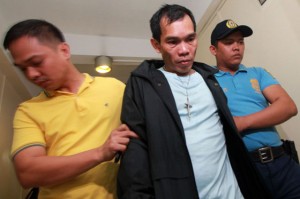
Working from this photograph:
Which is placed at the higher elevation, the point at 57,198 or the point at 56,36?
the point at 56,36

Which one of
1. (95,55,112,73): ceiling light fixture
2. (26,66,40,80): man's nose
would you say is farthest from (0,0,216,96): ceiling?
(26,66,40,80): man's nose

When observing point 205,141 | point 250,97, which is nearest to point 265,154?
point 250,97

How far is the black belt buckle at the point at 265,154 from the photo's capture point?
1033 millimetres

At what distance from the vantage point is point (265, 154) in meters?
1.04

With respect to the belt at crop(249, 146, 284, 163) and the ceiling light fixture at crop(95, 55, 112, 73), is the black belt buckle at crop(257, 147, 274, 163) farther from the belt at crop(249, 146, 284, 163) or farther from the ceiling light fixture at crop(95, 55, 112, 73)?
the ceiling light fixture at crop(95, 55, 112, 73)

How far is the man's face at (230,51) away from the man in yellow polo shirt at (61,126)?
63cm

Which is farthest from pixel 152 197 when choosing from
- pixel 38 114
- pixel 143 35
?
pixel 143 35

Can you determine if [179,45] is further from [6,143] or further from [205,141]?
[6,143]

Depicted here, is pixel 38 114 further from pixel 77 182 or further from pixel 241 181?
pixel 241 181

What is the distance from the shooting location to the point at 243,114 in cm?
111

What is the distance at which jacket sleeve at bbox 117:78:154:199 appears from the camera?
0.70m

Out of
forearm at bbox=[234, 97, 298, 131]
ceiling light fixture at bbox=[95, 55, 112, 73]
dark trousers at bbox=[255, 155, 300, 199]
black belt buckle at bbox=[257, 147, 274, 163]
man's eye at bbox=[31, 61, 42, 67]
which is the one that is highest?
ceiling light fixture at bbox=[95, 55, 112, 73]

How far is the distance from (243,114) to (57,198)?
0.82 meters

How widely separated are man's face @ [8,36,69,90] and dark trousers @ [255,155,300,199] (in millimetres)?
894
